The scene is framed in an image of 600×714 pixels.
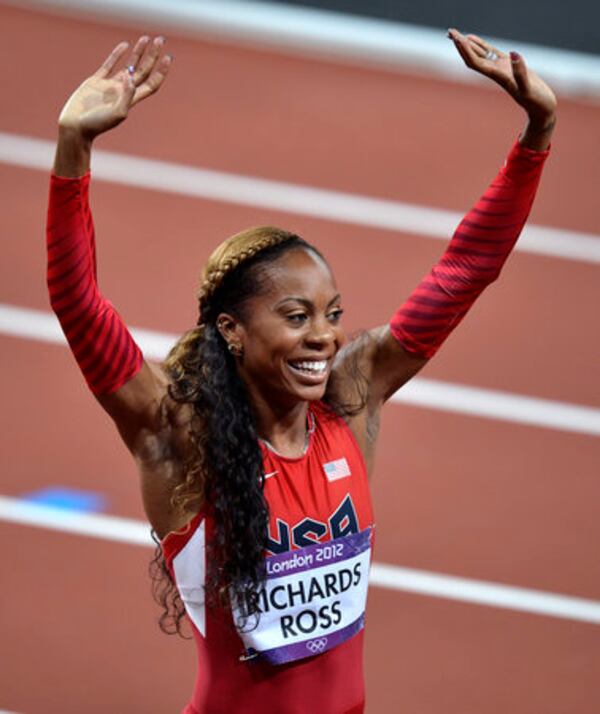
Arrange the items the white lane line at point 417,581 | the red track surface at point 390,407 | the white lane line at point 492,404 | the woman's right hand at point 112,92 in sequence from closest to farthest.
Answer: the woman's right hand at point 112,92 → the red track surface at point 390,407 → the white lane line at point 417,581 → the white lane line at point 492,404

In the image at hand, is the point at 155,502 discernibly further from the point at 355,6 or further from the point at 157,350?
the point at 355,6

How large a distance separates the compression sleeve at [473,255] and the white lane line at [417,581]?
180 centimetres

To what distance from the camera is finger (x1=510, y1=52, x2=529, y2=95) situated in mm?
2465

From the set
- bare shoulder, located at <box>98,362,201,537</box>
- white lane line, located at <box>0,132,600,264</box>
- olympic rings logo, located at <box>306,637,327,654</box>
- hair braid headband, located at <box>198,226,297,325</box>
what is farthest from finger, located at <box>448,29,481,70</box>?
white lane line, located at <box>0,132,600,264</box>

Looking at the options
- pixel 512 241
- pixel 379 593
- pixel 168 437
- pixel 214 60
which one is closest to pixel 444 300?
pixel 512 241

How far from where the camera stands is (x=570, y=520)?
457 centimetres

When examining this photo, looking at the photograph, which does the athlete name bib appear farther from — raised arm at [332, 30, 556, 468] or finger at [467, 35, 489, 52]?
finger at [467, 35, 489, 52]

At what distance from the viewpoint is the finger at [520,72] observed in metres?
2.46

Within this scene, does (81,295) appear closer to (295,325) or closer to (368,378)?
(295,325)

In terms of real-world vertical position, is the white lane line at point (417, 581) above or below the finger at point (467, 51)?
below

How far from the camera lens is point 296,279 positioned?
249 centimetres

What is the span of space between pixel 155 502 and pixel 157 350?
2.33 metres

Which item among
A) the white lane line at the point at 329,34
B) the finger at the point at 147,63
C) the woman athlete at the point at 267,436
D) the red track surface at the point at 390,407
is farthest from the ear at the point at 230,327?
the white lane line at the point at 329,34

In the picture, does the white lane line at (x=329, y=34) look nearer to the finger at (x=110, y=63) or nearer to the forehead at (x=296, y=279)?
the forehead at (x=296, y=279)
